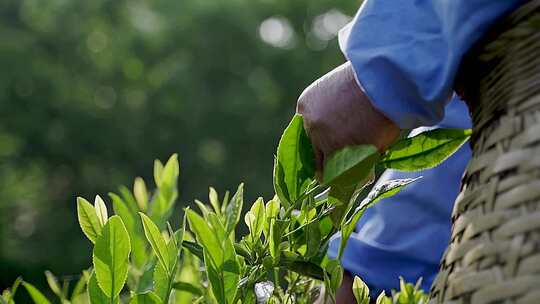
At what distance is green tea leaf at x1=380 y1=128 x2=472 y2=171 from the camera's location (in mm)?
921

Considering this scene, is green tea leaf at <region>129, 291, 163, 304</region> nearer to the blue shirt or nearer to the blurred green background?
the blue shirt

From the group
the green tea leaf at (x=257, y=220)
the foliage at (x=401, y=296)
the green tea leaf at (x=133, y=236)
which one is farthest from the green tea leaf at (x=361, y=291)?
the green tea leaf at (x=133, y=236)

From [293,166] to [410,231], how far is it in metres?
0.69

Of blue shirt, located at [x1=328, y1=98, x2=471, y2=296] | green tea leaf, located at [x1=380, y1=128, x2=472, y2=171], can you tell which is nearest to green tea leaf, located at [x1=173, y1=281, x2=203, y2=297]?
green tea leaf, located at [x1=380, y1=128, x2=472, y2=171]

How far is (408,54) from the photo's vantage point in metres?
0.83

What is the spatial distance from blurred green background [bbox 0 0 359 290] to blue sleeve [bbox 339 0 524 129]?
631 inches

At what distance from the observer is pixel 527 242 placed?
0.67 m

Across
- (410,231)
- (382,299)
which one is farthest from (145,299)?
(410,231)

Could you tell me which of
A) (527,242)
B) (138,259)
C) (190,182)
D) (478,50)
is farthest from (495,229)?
(190,182)

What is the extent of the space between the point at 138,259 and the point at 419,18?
1.58 ft

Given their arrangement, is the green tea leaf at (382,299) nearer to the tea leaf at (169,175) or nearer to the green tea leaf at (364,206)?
the green tea leaf at (364,206)

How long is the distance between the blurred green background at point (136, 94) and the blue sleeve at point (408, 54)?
16.0 m

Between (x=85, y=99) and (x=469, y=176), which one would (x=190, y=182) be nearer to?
(x=85, y=99)

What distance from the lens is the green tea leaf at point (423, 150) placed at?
921mm
